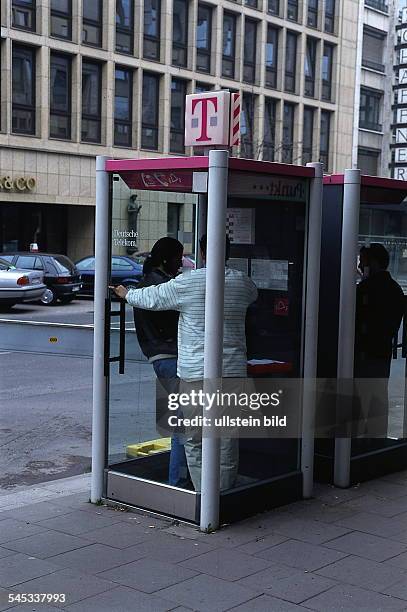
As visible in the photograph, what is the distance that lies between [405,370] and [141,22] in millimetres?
33799

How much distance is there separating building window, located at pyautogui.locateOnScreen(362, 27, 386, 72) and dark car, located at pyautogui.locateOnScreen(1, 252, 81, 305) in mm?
30481

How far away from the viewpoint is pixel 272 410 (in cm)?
614

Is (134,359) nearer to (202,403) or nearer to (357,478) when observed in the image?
(202,403)

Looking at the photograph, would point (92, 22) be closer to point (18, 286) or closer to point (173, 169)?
point (18, 286)

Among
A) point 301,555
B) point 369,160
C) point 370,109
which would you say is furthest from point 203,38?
point 301,555

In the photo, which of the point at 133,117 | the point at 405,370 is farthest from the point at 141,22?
the point at 405,370

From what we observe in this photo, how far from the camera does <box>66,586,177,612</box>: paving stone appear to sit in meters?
4.11

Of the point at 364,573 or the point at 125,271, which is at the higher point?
the point at 125,271

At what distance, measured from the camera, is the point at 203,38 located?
4081 cm

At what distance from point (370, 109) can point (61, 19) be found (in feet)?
74.8

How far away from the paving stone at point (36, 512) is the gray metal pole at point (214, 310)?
1.06 meters

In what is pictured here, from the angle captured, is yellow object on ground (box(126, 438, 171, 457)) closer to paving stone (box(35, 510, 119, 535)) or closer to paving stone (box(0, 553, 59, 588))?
paving stone (box(35, 510, 119, 535))

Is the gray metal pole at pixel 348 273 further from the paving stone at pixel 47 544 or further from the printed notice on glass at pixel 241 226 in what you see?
the paving stone at pixel 47 544

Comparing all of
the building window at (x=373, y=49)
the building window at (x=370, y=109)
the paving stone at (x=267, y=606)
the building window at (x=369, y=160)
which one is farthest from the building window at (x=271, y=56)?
the paving stone at (x=267, y=606)
